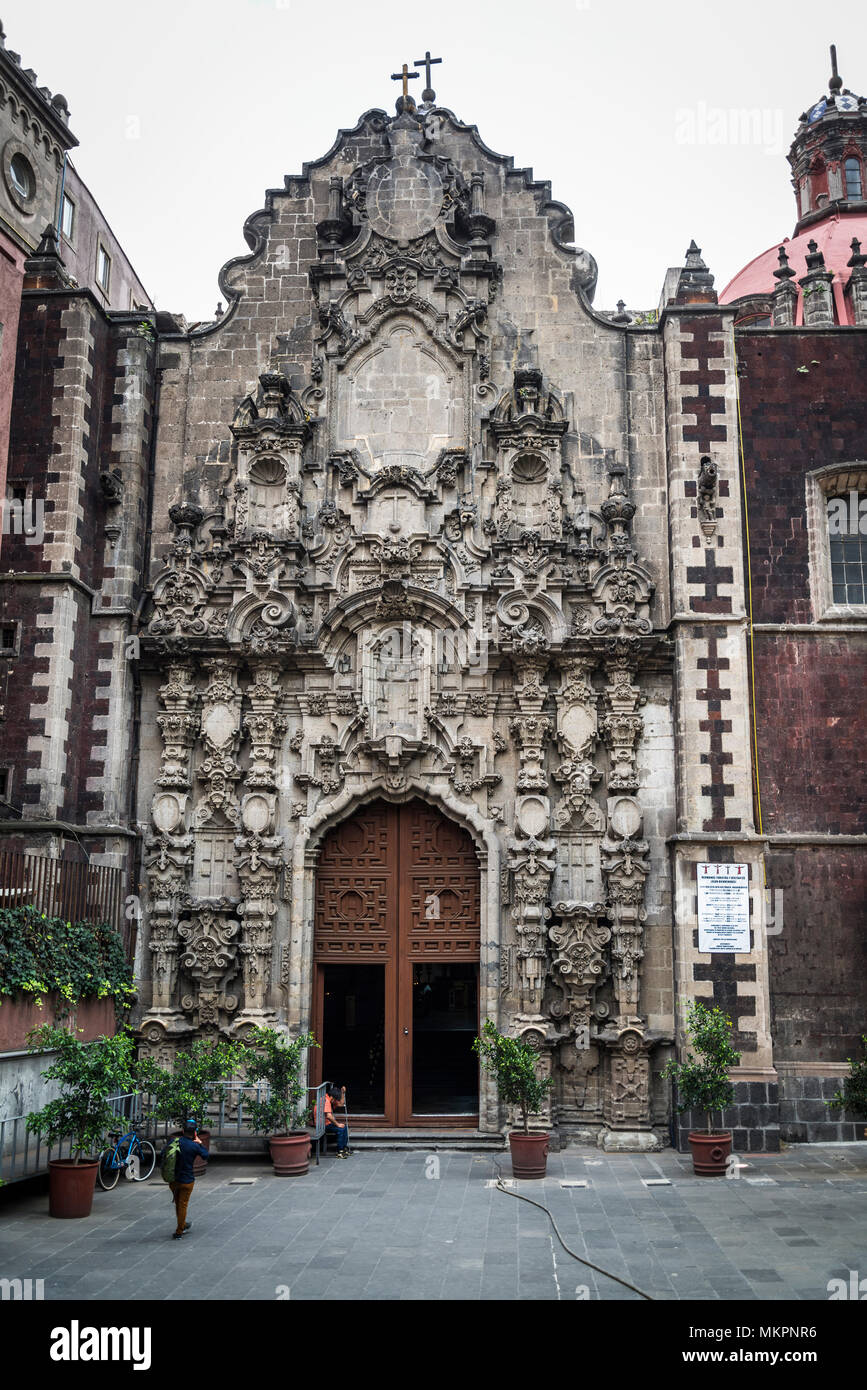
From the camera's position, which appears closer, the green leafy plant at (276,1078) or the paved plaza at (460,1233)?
the paved plaza at (460,1233)

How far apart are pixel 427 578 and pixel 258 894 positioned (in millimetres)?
5699

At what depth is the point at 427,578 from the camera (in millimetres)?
19312

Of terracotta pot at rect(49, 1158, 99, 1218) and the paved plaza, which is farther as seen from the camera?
terracotta pot at rect(49, 1158, 99, 1218)

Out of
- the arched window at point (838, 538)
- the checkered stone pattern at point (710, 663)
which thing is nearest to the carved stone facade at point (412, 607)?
the checkered stone pattern at point (710, 663)

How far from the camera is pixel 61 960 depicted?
16.1 meters

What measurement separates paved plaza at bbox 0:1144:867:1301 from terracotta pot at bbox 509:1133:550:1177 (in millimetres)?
303

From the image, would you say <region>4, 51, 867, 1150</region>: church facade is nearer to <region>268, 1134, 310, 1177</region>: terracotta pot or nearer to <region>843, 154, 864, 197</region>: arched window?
<region>268, 1134, 310, 1177</region>: terracotta pot

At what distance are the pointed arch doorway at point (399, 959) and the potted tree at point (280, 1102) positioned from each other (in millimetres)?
1917

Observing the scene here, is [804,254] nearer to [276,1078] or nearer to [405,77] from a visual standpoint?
[405,77]

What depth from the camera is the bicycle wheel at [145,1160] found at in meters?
16.1

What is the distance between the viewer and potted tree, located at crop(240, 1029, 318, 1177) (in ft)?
52.3

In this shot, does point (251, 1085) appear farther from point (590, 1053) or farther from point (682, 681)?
point (682, 681)

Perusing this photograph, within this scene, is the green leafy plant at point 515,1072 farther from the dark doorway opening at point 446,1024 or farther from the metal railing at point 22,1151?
the metal railing at point 22,1151

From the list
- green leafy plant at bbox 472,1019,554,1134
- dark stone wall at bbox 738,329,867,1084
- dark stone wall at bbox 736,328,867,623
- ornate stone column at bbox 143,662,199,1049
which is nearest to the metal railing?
ornate stone column at bbox 143,662,199,1049
